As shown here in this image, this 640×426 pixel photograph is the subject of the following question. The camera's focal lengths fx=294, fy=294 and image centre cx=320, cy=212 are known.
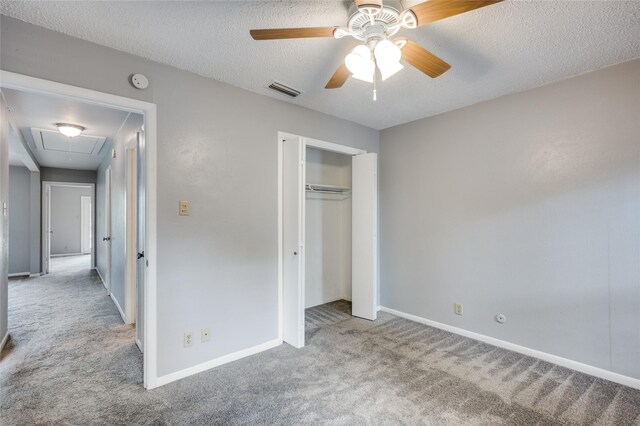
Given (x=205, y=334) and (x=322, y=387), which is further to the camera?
(x=205, y=334)

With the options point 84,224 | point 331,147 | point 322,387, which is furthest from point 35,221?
point 322,387

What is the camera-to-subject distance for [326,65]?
2293 mm

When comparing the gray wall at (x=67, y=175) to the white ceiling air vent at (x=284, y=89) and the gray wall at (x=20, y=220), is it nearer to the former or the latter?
the gray wall at (x=20, y=220)

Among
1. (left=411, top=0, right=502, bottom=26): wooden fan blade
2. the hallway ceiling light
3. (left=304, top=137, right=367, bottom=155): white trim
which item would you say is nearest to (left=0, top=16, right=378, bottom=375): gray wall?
(left=304, top=137, right=367, bottom=155): white trim

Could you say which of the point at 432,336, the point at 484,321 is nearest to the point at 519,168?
the point at 484,321

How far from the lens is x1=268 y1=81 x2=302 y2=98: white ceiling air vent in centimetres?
264

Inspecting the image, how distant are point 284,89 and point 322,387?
2.53 m

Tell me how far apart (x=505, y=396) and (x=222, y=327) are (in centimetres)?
226

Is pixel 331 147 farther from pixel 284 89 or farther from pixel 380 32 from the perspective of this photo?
pixel 380 32

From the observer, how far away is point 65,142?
4.64 meters

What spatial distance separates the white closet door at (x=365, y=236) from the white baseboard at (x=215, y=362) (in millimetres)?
1238

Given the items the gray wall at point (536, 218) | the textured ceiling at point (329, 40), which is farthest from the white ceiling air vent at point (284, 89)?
the gray wall at point (536, 218)

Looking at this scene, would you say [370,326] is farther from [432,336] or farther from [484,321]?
[484,321]

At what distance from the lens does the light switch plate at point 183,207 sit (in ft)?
7.73
